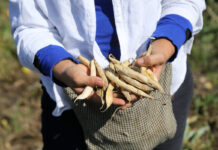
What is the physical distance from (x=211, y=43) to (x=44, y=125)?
2672 mm

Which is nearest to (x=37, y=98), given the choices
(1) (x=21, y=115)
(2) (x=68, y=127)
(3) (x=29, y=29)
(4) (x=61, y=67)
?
(1) (x=21, y=115)

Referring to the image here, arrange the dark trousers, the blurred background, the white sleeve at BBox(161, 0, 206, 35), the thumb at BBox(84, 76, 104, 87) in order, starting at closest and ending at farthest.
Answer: the thumb at BBox(84, 76, 104, 87)
the white sleeve at BBox(161, 0, 206, 35)
the dark trousers
the blurred background

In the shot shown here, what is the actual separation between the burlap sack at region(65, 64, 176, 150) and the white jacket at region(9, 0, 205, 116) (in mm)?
163

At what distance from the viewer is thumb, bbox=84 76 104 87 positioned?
3.56 ft

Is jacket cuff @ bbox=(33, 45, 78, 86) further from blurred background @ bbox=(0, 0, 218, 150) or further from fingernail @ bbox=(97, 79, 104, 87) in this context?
blurred background @ bbox=(0, 0, 218, 150)

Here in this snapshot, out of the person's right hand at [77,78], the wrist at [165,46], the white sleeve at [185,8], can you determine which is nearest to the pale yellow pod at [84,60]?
the person's right hand at [77,78]

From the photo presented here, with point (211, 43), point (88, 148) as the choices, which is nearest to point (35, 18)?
point (88, 148)

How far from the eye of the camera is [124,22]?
126 cm

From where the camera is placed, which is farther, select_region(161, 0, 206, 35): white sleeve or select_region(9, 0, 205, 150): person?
select_region(161, 0, 206, 35): white sleeve

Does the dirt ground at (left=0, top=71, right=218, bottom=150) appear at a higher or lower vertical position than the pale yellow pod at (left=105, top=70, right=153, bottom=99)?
lower

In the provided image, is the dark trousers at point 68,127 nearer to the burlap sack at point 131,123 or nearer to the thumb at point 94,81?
the burlap sack at point 131,123

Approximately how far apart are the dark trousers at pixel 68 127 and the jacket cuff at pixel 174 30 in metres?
0.32

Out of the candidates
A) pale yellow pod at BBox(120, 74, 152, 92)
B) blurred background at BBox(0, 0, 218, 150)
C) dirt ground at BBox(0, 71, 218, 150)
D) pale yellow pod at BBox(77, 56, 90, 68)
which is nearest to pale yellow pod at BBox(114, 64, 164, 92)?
pale yellow pod at BBox(120, 74, 152, 92)

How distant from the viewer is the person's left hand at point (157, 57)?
1141 millimetres
